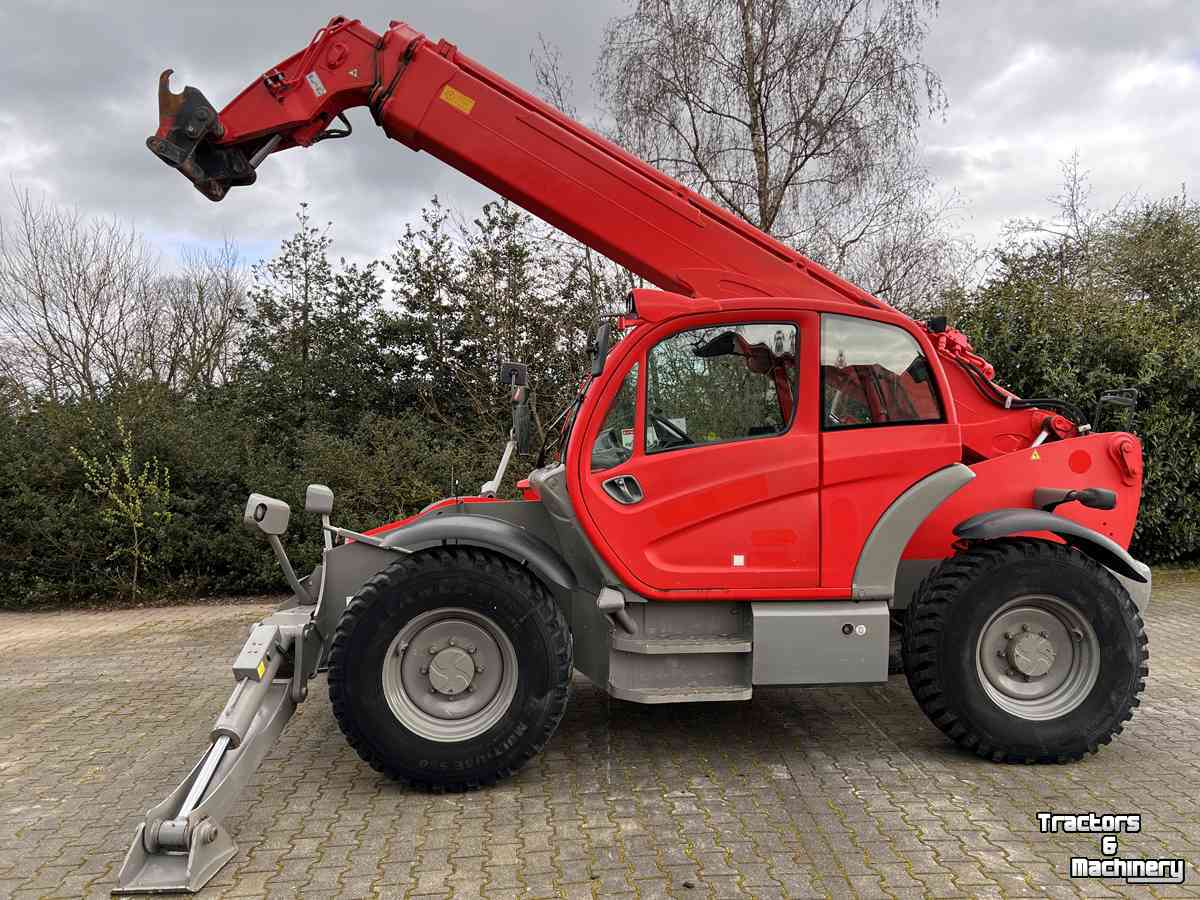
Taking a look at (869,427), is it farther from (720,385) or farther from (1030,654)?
(1030,654)

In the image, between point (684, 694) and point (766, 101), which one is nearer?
point (684, 694)

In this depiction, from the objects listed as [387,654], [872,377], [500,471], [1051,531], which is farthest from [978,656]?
[387,654]

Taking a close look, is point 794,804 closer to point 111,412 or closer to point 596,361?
point 596,361

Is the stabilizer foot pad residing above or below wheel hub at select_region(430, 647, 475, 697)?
below

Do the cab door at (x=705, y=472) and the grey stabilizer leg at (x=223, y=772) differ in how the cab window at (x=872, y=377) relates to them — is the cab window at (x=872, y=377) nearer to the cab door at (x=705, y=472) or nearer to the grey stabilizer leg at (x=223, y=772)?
the cab door at (x=705, y=472)

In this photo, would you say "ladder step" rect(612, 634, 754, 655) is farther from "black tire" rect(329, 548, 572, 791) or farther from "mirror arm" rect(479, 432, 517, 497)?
"mirror arm" rect(479, 432, 517, 497)

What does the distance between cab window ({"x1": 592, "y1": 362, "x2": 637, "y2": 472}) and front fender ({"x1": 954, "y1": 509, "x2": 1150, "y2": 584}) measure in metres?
1.79

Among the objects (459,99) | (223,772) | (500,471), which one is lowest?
(223,772)

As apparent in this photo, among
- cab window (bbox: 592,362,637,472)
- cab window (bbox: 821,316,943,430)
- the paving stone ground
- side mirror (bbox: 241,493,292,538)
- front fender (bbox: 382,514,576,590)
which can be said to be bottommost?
the paving stone ground

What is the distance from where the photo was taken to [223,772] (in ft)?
12.0

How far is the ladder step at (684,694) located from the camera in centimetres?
425

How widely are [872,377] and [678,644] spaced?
1.69 m

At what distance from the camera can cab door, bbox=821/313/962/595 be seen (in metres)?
4.36

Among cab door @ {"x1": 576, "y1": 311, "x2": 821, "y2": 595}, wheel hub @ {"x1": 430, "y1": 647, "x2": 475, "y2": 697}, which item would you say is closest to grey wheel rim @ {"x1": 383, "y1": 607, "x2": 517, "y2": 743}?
wheel hub @ {"x1": 430, "y1": 647, "x2": 475, "y2": 697}
